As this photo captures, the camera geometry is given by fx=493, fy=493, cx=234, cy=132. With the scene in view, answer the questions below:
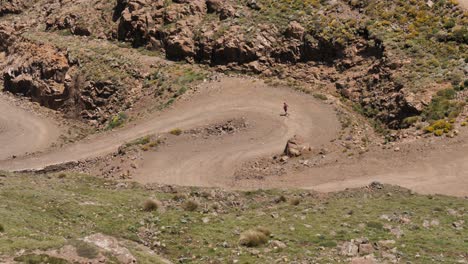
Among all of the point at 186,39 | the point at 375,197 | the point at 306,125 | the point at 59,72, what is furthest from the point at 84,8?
the point at 375,197

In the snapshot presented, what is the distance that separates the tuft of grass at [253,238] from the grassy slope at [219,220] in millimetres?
345

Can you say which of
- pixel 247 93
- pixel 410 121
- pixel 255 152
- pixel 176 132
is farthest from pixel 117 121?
pixel 410 121

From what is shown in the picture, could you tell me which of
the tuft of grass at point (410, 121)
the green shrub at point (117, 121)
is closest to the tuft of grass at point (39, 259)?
the tuft of grass at point (410, 121)

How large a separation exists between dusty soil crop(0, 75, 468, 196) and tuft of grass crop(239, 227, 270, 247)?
A: 10.1 meters

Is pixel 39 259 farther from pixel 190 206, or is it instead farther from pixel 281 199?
pixel 281 199

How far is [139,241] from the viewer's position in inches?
789

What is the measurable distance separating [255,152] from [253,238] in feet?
54.4

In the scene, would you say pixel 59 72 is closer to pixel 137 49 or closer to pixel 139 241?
pixel 137 49

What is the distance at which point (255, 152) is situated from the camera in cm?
3597

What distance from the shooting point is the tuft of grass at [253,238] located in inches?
771

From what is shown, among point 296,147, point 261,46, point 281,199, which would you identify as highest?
point 261,46

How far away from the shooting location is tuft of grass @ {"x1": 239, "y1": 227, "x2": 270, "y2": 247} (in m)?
19.6

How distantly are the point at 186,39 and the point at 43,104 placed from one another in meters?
17.2

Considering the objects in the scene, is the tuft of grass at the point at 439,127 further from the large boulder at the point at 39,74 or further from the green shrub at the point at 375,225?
the large boulder at the point at 39,74
